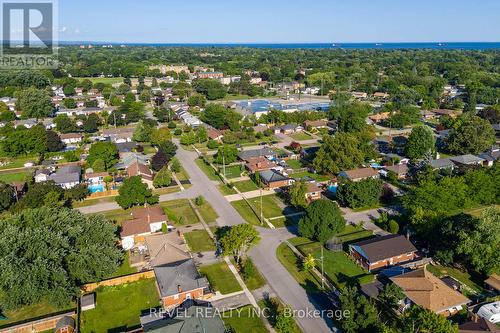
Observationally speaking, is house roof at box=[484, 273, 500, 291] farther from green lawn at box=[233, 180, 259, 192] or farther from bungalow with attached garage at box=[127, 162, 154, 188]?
bungalow with attached garage at box=[127, 162, 154, 188]

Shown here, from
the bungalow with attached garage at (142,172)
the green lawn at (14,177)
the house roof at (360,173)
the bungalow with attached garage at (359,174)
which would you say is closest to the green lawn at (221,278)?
the bungalow with attached garage at (142,172)

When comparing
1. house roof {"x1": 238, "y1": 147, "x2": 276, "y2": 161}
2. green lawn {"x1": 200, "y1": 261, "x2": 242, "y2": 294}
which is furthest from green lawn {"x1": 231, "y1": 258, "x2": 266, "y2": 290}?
house roof {"x1": 238, "y1": 147, "x2": 276, "y2": 161}

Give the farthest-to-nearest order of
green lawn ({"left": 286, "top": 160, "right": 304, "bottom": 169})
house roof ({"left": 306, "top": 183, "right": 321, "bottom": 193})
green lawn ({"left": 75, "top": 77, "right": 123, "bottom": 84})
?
1. green lawn ({"left": 75, "top": 77, "right": 123, "bottom": 84})
2. green lawn ({"left": 286, "top": 160, "right": 304, "bottom": 169})
3. house roof ({"left": 306, "top": 183, "right": 321, "bottom": 193})

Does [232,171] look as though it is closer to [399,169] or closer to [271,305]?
[399,169]

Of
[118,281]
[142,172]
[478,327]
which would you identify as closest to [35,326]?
[118,281]

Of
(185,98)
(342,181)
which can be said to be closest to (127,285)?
(342,181)

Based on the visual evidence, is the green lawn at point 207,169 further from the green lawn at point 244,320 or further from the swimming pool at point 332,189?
the green lawn at point 244,320
